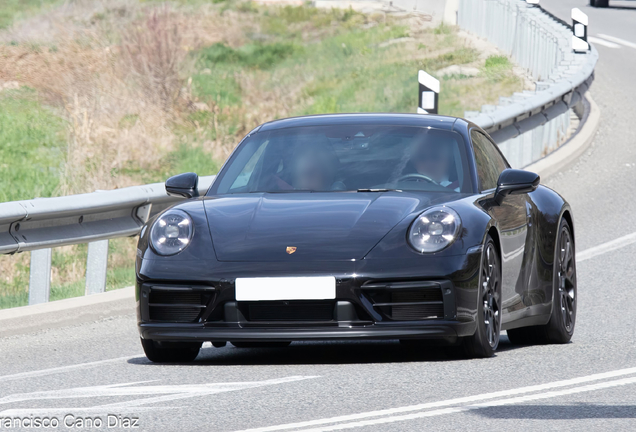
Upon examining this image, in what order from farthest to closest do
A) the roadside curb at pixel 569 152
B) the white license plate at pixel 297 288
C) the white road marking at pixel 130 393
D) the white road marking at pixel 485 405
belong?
the roadside curb at pixel 569 152 < the white license plate at pixel 297 288 < the white road marking at pixel 130 393 < the white road marking at pixel 485 405

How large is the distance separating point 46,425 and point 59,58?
25555mm

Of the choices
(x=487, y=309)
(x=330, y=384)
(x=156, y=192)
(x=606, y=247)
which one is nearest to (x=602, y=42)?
(x=606, y=247)

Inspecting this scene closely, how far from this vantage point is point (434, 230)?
6.66m

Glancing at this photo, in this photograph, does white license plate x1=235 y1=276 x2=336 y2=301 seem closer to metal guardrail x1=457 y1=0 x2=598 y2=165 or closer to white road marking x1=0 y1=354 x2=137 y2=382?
white road marking x1=0 y1=354 x2=137 y2=382

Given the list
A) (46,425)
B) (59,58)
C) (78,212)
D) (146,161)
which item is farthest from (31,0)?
(46,425)

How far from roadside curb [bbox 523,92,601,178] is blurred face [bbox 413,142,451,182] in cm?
802

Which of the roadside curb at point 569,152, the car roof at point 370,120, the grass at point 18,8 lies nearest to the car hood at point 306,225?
the car roof at point 370,120

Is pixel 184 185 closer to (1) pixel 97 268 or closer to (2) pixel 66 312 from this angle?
(2) pixel 66 312

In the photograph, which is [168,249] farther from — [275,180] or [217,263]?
[275,180]

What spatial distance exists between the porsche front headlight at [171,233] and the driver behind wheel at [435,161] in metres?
1.40

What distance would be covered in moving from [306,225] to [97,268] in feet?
10.7

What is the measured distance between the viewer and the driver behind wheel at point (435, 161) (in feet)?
24.6

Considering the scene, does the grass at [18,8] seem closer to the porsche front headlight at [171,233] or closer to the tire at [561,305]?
the tire at [561,305]

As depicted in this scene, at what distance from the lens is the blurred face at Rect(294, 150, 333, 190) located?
7480mm
